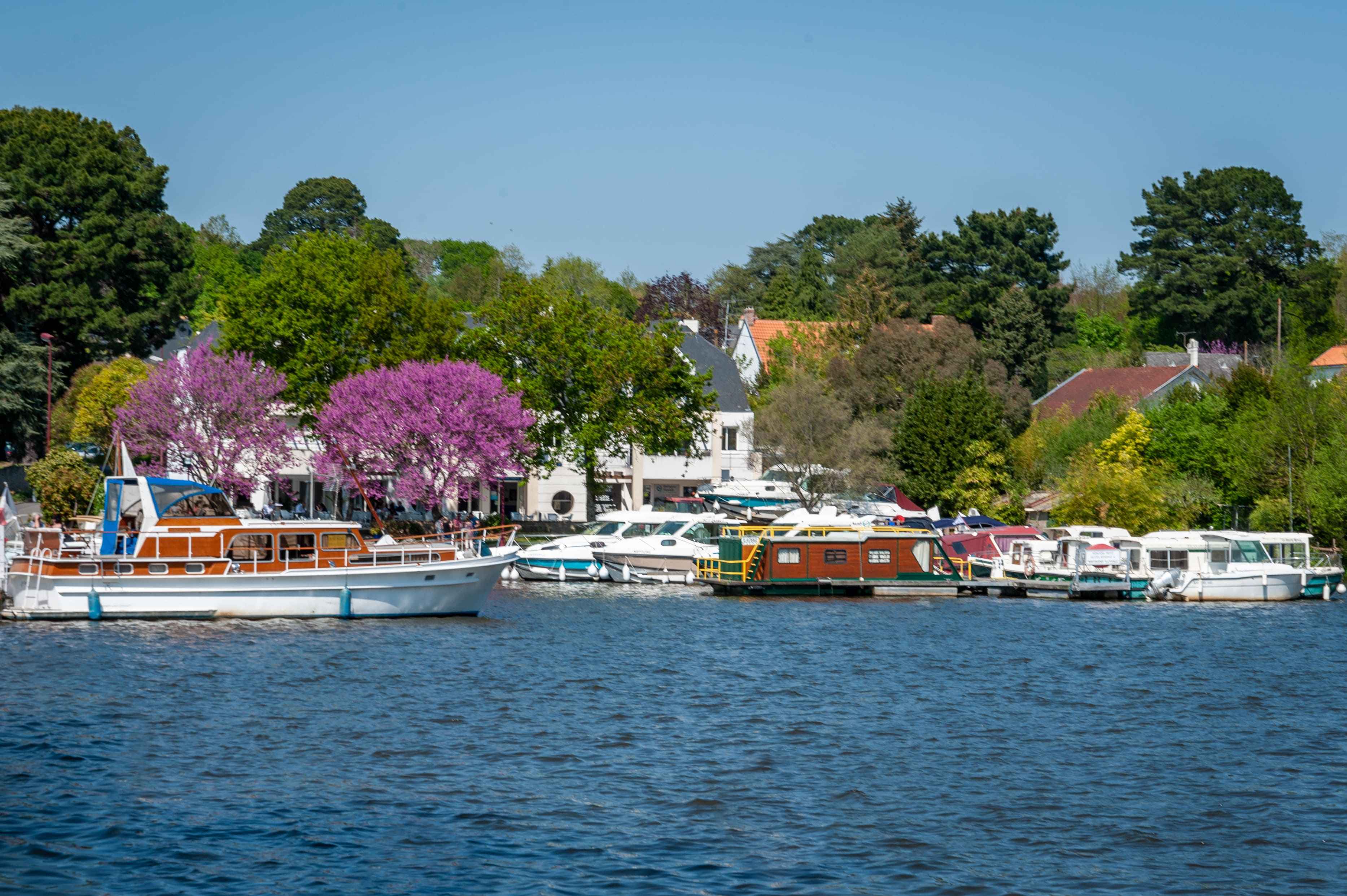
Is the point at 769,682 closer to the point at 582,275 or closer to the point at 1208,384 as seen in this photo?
the point at 1208,384

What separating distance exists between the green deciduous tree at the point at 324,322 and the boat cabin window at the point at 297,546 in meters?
25.4

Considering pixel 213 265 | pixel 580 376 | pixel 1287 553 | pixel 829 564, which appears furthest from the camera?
pixel 213 265

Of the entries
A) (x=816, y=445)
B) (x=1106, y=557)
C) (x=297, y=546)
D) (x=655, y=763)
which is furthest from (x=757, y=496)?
(x=655, y=763)

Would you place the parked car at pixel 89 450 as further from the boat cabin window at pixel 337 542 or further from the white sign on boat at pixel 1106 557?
the white sign on boat at pixel 1106 557

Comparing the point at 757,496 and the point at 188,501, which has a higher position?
the point at 757,496

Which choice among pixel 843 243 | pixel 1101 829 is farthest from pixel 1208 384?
pixel 1101 829

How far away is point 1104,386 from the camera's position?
9831 cm

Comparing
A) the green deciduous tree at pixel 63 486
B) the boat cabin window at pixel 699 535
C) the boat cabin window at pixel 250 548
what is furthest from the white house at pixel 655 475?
the boat cabin window at pixel 250 548

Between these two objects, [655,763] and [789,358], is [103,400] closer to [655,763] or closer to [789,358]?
[789,358]

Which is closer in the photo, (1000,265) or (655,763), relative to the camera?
(655,763)

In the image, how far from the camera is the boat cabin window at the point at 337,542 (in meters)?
41.4

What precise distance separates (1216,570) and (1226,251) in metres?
62.1

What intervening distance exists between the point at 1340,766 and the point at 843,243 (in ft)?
400

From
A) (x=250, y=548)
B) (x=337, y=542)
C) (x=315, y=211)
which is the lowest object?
(x=250, y=548)
